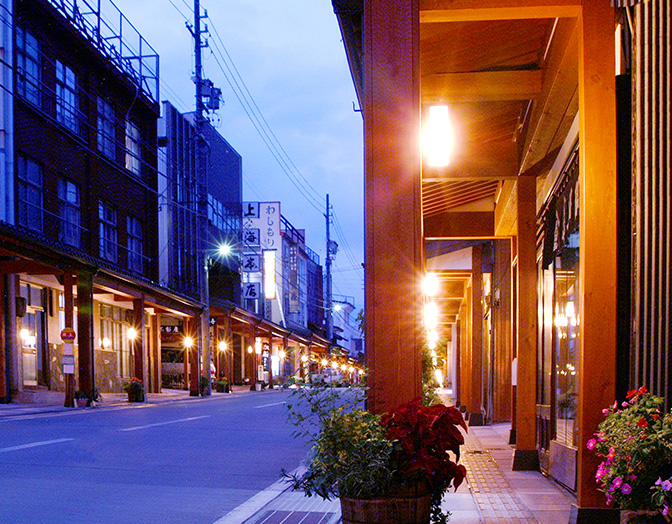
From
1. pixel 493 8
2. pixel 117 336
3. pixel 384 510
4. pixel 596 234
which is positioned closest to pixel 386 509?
pixel 384 510

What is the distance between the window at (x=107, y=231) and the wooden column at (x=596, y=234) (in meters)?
27.3

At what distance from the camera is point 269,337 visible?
54.2m

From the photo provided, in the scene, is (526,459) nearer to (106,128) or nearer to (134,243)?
(106,128)

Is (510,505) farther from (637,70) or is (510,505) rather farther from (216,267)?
(216,267)

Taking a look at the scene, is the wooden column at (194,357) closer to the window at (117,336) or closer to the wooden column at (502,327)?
the window at (117,336)

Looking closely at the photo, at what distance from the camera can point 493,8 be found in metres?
5.44

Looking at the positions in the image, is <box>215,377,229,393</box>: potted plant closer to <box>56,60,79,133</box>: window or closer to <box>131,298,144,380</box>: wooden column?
<box>131,298,144,380</box>: wooden column

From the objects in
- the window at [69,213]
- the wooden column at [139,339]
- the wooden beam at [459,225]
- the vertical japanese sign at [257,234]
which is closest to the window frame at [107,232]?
the window at [69,213]

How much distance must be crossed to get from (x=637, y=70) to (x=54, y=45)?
25852 mm

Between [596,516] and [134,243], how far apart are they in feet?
104

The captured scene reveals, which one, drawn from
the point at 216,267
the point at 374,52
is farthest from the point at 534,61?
the point at 216,267

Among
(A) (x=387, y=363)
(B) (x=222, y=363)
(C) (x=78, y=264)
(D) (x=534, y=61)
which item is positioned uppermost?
(D) (x=534, y=61)

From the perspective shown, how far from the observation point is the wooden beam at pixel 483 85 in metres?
7.80

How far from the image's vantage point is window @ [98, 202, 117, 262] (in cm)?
3069
